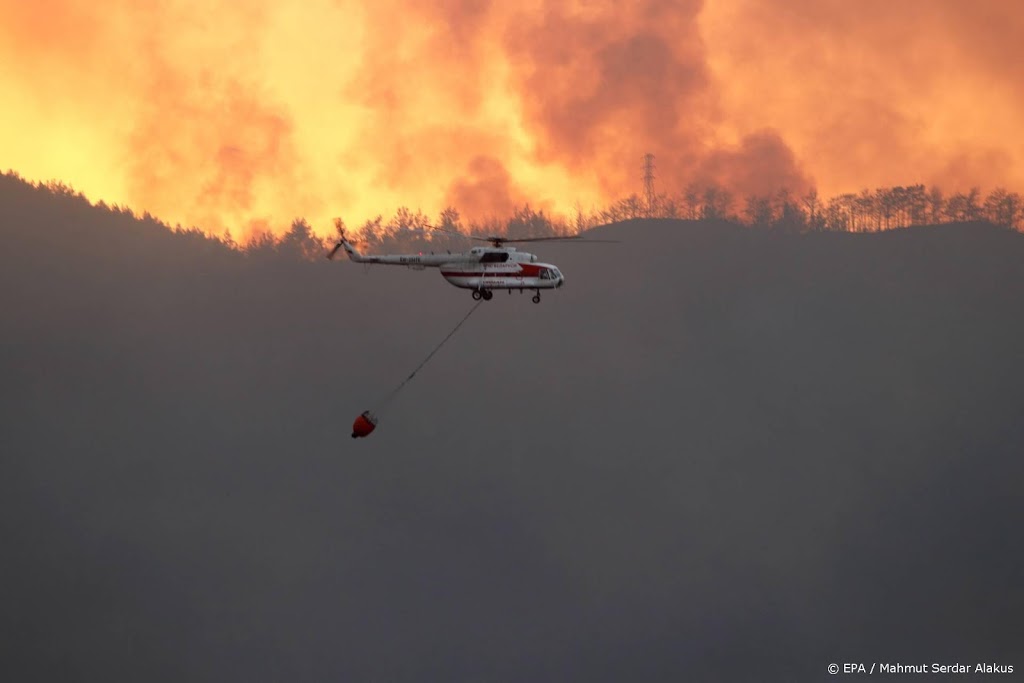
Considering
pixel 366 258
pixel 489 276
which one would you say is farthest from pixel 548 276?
pixel 366 258

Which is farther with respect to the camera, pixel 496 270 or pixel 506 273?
pixel 496 270

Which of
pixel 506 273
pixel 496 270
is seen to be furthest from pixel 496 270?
pixel 506 273

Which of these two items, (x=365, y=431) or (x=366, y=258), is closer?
(x=365, y=431)

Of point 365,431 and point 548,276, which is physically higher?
point 548,276

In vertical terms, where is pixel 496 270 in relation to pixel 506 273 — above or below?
above

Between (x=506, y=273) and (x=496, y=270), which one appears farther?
(x=496, y=270)

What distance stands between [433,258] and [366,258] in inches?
386

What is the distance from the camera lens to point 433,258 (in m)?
114

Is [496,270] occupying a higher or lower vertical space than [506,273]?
higher

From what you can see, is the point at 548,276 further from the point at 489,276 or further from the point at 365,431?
the point at 365,431

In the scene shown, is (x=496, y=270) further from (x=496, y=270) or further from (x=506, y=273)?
(x=506, y=273)

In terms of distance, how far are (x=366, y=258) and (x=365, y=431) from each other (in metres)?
18.5

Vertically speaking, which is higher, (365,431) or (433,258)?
(433,258)

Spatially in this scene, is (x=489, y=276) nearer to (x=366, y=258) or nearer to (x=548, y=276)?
(x=548, y=276)
